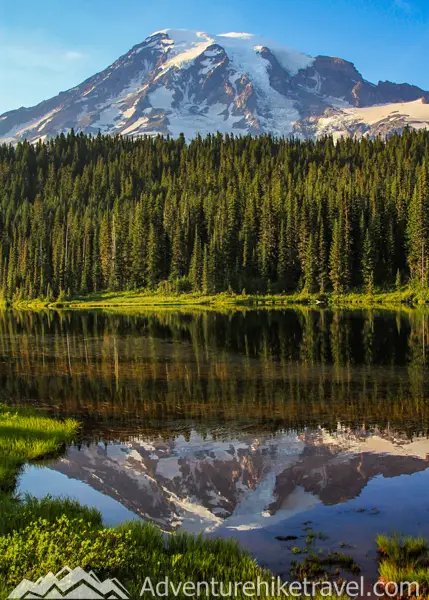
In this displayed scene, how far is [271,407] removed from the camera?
968 inches

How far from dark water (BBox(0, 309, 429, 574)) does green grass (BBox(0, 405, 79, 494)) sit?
56 cm

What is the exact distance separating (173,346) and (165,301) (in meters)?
83.3

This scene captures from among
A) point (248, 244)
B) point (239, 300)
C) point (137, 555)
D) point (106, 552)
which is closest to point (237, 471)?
point (137, 555)

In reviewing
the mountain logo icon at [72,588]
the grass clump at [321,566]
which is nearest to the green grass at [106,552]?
the mountain logo icon at [72,588]

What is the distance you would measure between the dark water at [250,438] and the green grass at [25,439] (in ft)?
1.83

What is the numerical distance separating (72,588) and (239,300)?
112911mm

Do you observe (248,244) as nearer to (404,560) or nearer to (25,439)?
(25,439)

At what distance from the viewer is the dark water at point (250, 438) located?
1314 cm

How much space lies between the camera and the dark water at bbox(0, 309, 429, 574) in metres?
13.1

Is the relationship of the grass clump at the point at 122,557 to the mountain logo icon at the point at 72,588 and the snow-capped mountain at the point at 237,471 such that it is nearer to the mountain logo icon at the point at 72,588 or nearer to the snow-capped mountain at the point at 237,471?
the mountain logo icon at the point at 72,588

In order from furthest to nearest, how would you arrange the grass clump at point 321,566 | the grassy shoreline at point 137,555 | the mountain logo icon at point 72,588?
the grass clump at point 321,566 < the grassy shoreline at point 137,555 < the mountain logo icon at point 72,588

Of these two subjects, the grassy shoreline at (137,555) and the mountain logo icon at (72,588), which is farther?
the grassy shoreline at (137,555)

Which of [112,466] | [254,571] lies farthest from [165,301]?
[254,571]

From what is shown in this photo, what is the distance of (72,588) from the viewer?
24.7 feet
